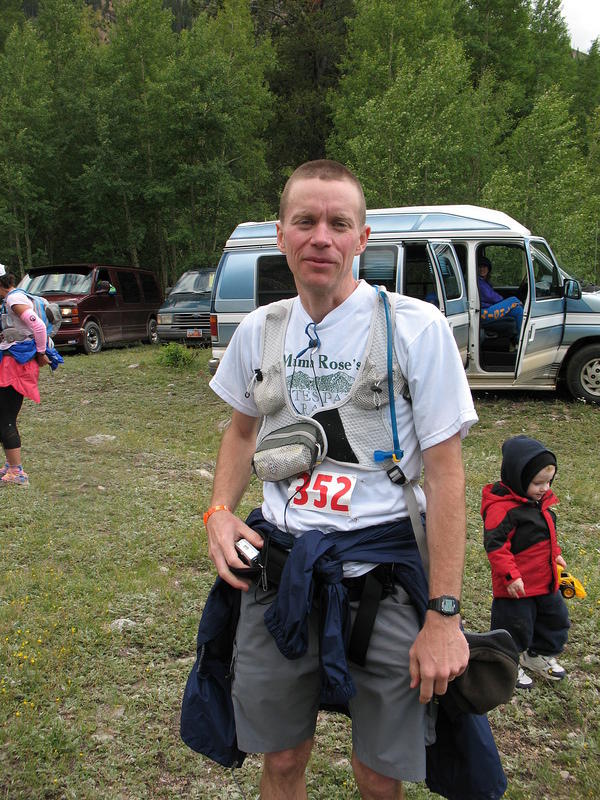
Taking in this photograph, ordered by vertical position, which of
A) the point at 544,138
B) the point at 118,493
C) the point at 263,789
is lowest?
the point at 118,493

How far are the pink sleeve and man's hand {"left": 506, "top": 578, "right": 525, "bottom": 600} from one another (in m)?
4.63

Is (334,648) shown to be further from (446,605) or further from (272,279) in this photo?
(272,279)

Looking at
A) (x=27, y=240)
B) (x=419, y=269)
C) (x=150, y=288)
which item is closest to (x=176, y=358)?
(x=419, y=269)

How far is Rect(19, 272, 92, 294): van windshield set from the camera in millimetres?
15891

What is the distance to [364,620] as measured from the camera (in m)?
1.72

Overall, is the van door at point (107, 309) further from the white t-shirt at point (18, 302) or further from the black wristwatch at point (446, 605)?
the black wristwatch at point (446, 605)

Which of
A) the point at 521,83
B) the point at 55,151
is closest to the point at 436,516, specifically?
the point at 55,151

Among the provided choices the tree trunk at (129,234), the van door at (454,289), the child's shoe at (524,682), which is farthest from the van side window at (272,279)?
the tree trunk at (129,234)

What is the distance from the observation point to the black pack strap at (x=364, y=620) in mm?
1718

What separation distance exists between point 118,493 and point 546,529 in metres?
3.98

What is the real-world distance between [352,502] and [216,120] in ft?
79.2

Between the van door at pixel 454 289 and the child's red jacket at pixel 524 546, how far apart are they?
6014 mm

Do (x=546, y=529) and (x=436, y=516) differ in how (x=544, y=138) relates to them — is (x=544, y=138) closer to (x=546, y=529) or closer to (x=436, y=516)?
(x=546, y=529)

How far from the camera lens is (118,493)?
6.05 m
